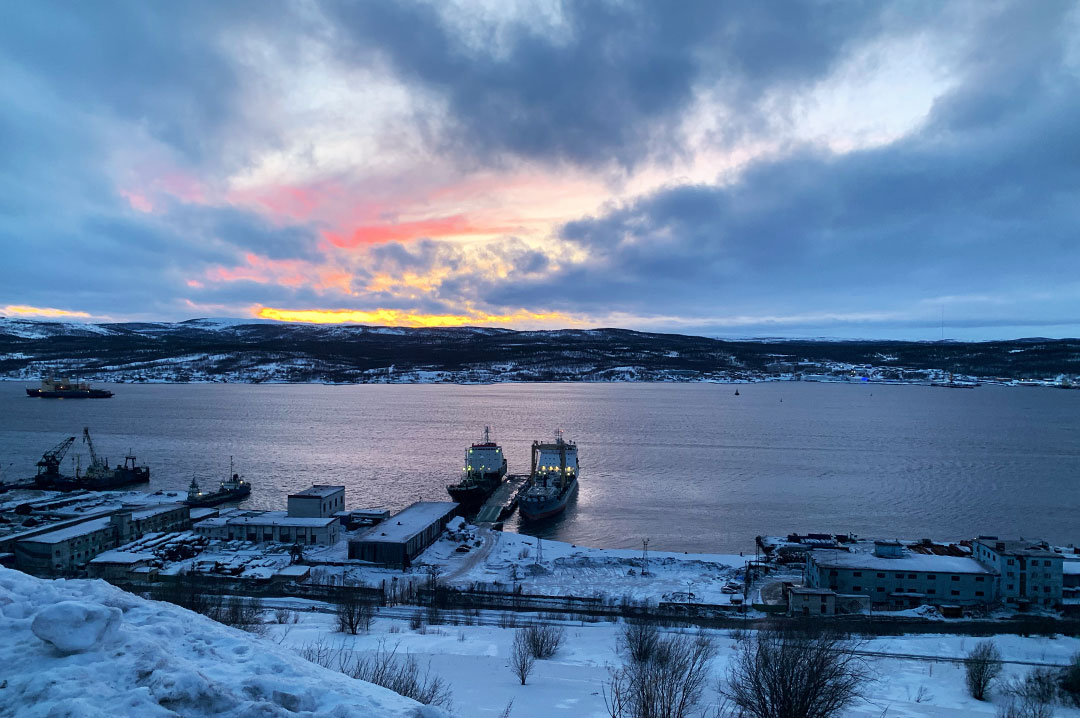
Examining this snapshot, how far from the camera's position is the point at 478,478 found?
2884cm

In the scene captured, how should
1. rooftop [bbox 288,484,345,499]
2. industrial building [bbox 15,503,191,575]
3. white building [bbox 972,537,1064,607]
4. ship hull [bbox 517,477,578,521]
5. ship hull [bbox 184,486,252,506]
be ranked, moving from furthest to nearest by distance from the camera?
ship hull [bbox 184,486,252,506], ship hull [bbox 517,477,578,521], rooftop [bbox 288,484,345,499], industrial building [bbox 15,503,191,575], white building [bbox 972,537,1064,607]

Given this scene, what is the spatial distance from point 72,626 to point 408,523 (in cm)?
1635

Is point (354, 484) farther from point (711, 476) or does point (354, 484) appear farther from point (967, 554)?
point (967, 554)

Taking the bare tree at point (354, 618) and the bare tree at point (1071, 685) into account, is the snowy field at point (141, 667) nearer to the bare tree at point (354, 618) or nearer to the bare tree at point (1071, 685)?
the bare tree at point (354, 618)

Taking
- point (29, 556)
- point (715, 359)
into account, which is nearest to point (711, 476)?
point (29, 556)

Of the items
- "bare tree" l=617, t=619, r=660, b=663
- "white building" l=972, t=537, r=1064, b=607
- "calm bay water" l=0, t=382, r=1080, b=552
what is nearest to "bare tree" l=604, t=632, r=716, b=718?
"bare tree" l=617, t=619, r=660, b=663

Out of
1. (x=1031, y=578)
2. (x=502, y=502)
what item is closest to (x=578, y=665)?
(x=1031, y=578)

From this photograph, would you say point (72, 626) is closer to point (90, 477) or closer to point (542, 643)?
point (542, 643)

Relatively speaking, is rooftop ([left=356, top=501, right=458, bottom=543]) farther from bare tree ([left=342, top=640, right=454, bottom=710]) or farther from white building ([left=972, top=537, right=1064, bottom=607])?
white building ([left=972, top=537, right=1064, bottom=607])

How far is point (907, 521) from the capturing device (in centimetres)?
2314

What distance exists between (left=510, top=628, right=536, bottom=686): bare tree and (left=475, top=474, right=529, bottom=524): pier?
14734 mm

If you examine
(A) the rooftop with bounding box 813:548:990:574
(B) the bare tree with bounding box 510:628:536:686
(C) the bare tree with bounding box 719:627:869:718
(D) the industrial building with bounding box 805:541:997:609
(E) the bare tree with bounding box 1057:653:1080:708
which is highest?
(C) the bare tree with bounding box 719:627:869:718

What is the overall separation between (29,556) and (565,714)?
54.7 ft

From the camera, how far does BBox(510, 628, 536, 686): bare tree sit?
7219 mm
